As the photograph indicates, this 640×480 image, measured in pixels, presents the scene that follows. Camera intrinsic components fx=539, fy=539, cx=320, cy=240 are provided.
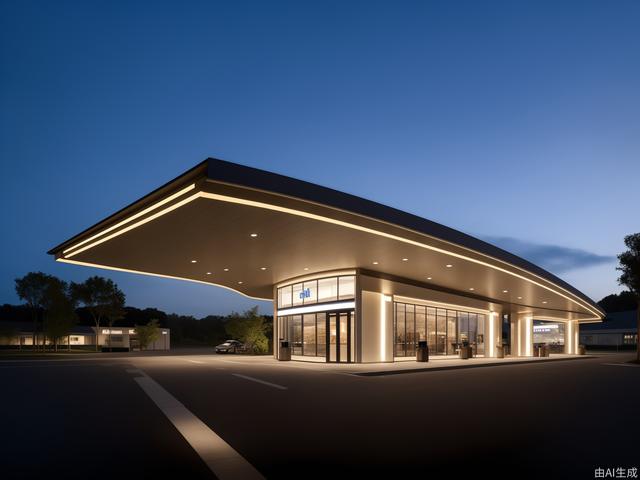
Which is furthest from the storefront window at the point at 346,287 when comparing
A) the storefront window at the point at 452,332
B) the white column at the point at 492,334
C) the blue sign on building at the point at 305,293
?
the white column at the point at 492,334

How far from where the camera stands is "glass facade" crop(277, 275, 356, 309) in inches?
1159

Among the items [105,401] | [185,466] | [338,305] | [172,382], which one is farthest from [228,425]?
[338,305]

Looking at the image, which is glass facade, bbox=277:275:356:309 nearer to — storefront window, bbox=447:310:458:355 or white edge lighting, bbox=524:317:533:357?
storefront window, bbox=447:310:458:355

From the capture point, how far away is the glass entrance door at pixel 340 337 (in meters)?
28.9

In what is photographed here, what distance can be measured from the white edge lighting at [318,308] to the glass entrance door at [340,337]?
340 mm

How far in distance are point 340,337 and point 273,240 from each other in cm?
1009

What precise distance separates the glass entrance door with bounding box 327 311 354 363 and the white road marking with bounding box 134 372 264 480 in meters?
17.0

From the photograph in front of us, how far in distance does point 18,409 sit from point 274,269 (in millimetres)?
19508

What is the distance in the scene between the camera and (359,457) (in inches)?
269

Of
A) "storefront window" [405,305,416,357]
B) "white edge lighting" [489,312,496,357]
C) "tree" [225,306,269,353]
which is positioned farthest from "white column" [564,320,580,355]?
"tree" [225,306,269,353]

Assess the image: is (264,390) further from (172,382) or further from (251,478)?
(251,478)

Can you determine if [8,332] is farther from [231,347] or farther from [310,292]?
[310,292]

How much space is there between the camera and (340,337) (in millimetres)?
29516

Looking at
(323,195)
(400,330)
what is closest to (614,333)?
(400,330)
